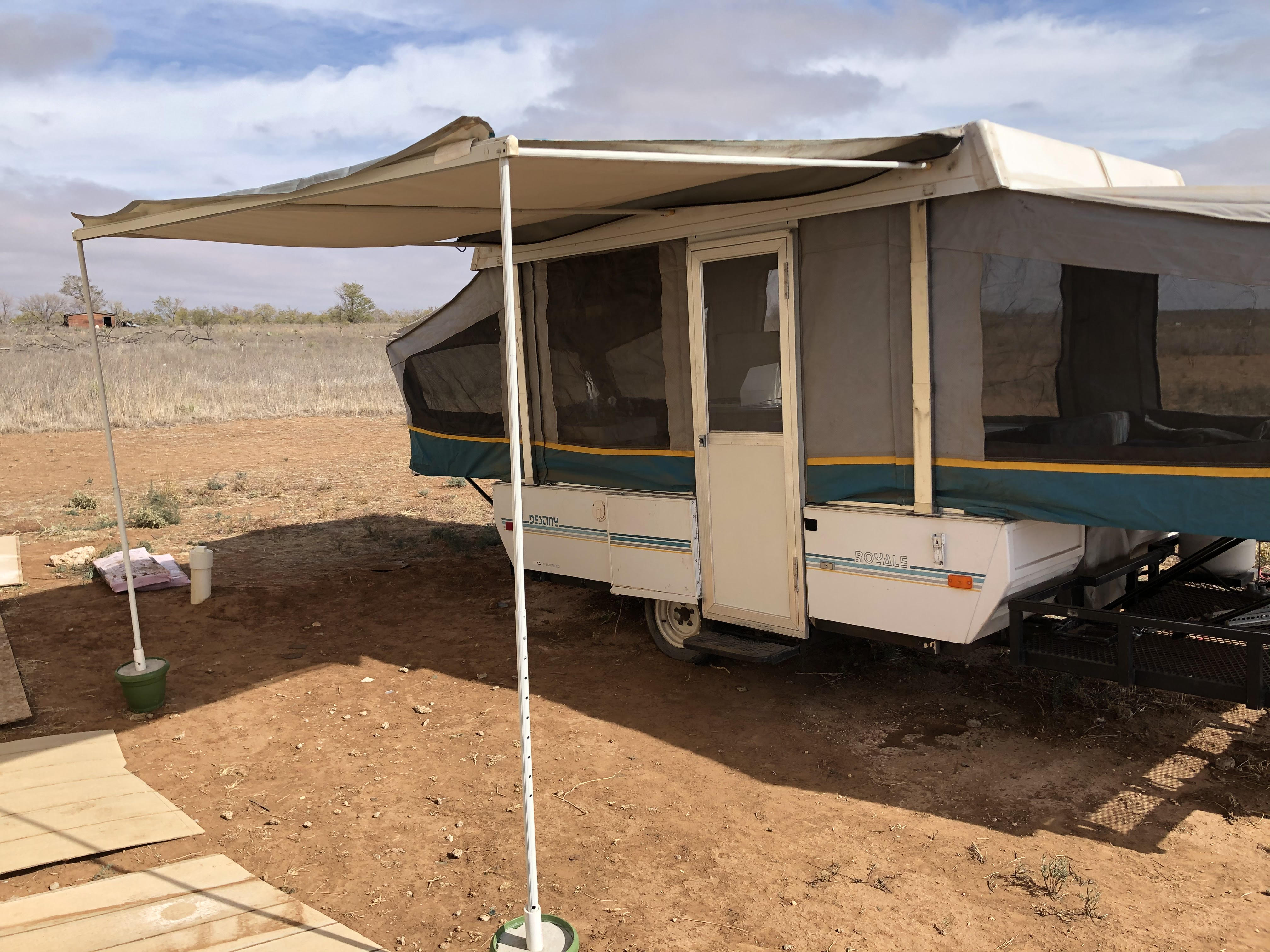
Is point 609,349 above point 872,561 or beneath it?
above

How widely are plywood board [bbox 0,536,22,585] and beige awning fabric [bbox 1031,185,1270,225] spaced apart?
7557 mm

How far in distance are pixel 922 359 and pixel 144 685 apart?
4.16 m

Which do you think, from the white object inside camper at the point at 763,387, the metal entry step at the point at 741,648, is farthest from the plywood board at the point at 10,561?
the white object inside camper at the point at 763,387

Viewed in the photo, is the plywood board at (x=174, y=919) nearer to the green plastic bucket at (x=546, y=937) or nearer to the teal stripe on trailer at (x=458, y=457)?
the green plastic bucket at (x=546, y=937)

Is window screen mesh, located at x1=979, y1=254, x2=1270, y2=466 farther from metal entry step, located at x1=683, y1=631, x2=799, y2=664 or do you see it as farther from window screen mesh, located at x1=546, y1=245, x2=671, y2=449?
window screen mesh, located at x1=546, y1=245, x2=671, y2=449

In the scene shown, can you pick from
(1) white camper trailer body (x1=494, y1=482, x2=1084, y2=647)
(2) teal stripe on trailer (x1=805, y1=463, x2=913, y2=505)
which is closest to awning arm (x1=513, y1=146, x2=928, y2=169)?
(2) teal stripe on trailer (x1=805, y1=463, x2=913, y2=505)

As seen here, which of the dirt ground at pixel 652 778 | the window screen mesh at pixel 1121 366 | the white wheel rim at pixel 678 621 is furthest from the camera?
the white wheel rim at pixel 678 621

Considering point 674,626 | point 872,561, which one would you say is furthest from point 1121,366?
point 674,626

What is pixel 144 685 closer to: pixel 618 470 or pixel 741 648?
pixel 618 470

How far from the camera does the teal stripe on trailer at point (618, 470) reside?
17.7 ft

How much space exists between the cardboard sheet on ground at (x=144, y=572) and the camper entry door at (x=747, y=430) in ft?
14.2

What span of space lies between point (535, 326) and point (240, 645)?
2758mm

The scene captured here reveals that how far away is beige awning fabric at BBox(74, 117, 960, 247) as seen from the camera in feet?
10.9

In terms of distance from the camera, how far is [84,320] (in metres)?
24.5
